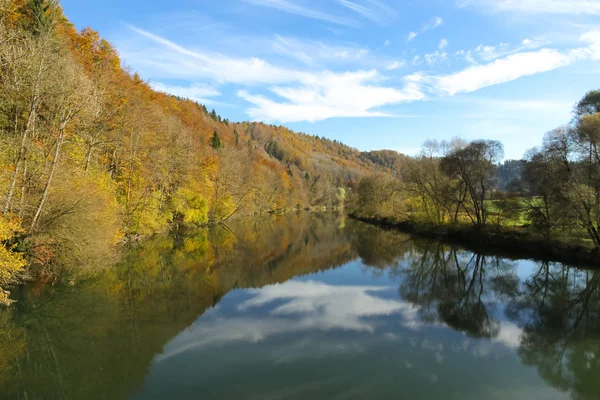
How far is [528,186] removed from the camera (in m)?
24.2

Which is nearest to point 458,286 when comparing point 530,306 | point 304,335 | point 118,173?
point 530,306

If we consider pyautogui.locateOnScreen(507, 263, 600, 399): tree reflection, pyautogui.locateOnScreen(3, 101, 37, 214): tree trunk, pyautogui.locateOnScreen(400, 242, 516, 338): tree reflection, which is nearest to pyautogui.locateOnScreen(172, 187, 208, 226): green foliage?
pyautogui.locateOnScreen(3, 101, 37, 214): tree trunk

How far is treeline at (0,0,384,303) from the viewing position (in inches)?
484

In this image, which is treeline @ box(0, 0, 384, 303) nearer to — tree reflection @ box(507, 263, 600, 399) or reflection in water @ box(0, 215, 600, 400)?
reflection in water @ box(0, 215, 600, 400)

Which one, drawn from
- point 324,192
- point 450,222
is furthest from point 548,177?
point 324,192

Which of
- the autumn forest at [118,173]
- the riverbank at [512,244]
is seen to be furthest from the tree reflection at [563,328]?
the autumn forest at [118,173]

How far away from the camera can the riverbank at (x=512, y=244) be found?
1983 cm

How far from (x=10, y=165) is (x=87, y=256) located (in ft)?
14.0

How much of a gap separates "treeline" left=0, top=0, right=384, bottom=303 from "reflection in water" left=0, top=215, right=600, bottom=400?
232 cm

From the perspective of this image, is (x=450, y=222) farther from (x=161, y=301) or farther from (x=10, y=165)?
(x=10, y=165)

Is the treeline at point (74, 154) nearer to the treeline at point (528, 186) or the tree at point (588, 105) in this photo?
the treeline at point (528, 186)

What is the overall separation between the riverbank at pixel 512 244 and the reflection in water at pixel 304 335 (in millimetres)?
2078

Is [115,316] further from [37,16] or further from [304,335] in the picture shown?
[37,16]

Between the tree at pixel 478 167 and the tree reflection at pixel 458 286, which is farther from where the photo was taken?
the tree at pixel 478 167
